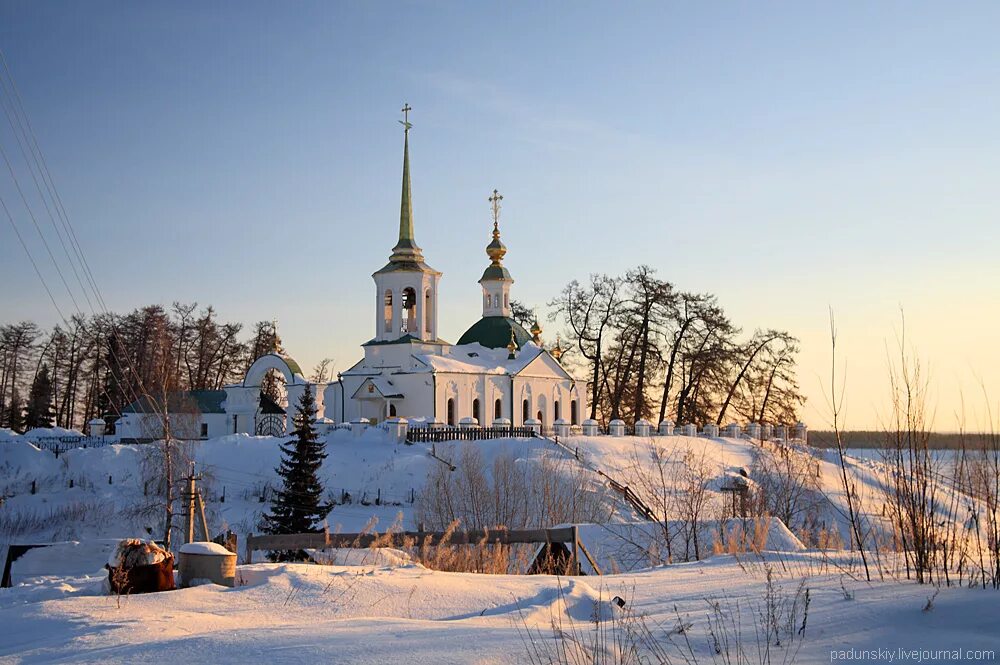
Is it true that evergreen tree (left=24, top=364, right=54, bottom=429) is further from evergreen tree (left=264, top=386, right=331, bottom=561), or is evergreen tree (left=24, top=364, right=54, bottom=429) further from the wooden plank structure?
the wooden plank structure

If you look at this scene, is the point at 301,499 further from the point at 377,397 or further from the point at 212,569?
the point at 377,397

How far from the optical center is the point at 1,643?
6566 millimetres

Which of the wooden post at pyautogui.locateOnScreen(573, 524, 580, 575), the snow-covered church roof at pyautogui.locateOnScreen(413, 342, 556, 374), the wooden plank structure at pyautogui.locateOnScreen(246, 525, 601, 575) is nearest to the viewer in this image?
the wooden plank structure at pyautogui.locateOnScreen(246, 525, 601, 575)

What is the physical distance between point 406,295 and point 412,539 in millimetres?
39108

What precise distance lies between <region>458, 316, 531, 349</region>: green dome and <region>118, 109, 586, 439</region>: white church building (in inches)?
4.6

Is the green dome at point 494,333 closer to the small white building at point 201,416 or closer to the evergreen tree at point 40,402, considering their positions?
the small white building at point 201,416

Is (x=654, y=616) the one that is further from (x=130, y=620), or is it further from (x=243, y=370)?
(x=243, y=370)

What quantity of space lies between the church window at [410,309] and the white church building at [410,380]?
2.1 inches

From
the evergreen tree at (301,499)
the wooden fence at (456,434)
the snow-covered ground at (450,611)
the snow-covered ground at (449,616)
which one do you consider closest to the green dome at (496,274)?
the wooden fence at (456,434)

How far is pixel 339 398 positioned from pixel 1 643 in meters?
41.7

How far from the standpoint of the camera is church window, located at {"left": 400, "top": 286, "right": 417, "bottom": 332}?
50.3m

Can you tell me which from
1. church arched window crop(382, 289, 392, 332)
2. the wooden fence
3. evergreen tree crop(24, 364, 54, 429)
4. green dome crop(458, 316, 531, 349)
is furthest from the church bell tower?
evergreen tree crop(24, 364, 54, 429)

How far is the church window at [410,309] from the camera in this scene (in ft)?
165

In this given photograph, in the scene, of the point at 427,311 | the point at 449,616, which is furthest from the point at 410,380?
the point at 449,616
